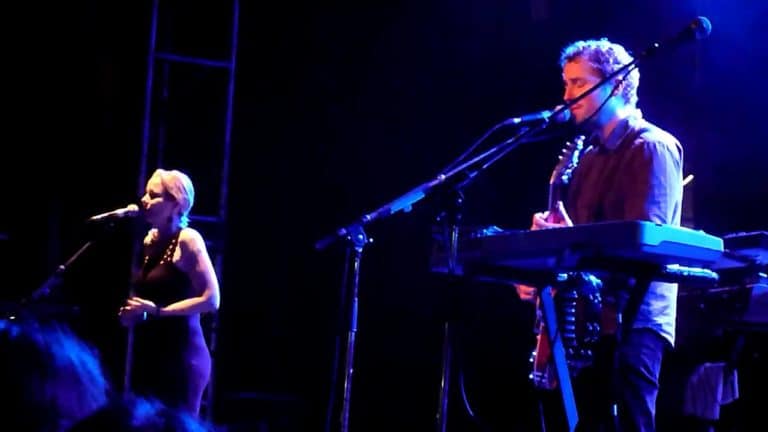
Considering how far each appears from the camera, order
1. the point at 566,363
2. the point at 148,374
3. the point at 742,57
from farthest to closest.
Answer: the point at 742,57, the point at 148,374, the point at 566,363

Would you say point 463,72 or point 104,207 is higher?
point 463,72

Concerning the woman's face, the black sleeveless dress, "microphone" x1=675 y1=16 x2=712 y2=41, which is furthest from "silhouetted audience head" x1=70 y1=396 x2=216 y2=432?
the woman's face

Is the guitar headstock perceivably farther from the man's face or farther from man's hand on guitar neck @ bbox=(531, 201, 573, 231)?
man's hand on guitar neck @ bbox=(531, 201, 573, 231)

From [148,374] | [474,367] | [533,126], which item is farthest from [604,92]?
[474,367]

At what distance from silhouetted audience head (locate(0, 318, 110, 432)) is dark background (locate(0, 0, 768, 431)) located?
15.9 ft

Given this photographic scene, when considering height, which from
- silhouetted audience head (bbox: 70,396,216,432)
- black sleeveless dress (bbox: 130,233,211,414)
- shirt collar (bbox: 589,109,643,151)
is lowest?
black sleeveless dress (bbox: 130,233,211,414)

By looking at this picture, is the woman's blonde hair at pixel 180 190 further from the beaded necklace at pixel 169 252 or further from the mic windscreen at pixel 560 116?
the mic windscreen at pixel 560 116

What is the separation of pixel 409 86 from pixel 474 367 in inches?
72.7

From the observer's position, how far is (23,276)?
6574 millimetres

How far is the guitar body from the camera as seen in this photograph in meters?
2.86

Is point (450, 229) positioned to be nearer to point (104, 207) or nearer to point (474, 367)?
point (474, 367)

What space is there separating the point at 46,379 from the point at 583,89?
2.76 m

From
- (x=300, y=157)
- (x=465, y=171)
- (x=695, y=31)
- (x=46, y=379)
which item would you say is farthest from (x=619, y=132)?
(x=300, y=157)

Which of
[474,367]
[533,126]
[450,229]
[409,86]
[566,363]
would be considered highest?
[409,86]
